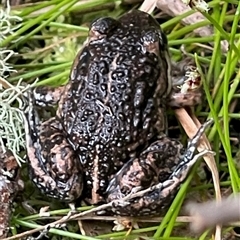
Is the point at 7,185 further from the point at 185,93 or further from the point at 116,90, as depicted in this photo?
the point at 185,93

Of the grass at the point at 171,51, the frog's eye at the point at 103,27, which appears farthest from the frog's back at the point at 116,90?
the grass at the point at 171,51

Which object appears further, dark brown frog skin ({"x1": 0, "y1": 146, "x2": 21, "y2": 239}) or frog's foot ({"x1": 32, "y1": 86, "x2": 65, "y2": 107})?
frog's foot ({"x1": 32, "y1": 86, "x2": 65, "y2": 107})

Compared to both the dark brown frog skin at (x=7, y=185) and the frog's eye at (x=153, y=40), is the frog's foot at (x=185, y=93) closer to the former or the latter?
the frog's eye at (x=153, y=40)

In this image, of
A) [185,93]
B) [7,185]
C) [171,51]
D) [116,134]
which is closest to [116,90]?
[116,134]

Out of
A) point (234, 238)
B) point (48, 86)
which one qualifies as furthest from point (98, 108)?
point (234, 238)

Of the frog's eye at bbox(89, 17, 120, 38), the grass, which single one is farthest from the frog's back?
the grass

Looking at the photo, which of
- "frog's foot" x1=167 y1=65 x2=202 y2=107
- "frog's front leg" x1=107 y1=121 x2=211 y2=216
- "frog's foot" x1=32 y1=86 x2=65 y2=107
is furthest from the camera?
"frog's foot" x1=32 y1=86 x2=65 y2=107

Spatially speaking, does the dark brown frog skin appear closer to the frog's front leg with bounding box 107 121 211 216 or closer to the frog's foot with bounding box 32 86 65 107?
the frog's foot with bounding box 32 86 65 107
